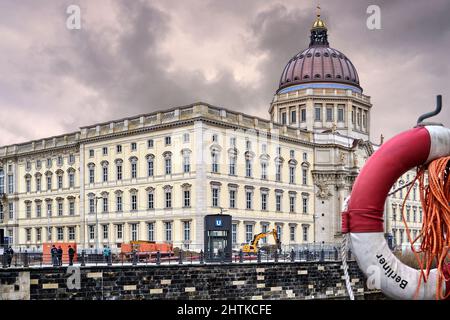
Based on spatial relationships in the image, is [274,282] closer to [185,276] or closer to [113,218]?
[185,276]

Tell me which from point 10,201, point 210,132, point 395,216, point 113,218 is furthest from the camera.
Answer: point 395,216

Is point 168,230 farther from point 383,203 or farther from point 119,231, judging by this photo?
point 383,203

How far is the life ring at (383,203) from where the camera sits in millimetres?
16078

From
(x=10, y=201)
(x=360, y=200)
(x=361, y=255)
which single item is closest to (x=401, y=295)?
(x=361, y=255)

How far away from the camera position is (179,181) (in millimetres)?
59719

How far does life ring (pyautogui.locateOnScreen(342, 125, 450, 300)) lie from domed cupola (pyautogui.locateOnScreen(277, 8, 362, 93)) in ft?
247

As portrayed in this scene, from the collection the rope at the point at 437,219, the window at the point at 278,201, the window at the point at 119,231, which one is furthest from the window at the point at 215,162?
the rope at the point at 437,219

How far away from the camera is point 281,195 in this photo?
221ft

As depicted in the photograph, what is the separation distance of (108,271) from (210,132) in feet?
84.4

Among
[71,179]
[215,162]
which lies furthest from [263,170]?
[71,179]

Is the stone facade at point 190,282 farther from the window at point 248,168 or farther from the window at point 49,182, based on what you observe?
the window at point 49,182

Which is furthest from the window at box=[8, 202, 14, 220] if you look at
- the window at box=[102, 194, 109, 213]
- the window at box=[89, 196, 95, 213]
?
the window at box=[102, 194, 109, 213]

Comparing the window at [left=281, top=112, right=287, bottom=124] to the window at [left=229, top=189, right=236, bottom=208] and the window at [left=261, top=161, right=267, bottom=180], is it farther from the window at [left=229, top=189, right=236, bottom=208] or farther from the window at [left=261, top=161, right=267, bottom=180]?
the window at [left=229, top=189, right=236, bottom=208]

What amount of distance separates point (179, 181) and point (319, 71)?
38.3 m
